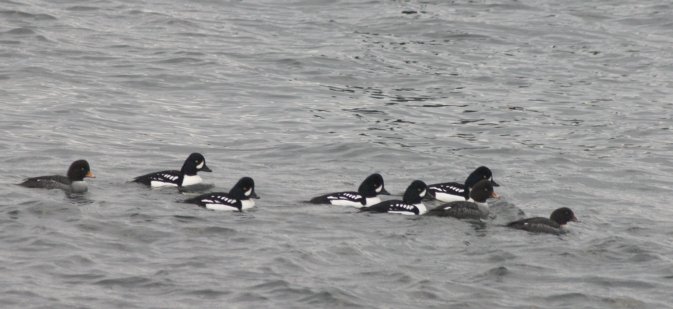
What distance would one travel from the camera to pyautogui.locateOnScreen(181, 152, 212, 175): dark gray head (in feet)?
66.8

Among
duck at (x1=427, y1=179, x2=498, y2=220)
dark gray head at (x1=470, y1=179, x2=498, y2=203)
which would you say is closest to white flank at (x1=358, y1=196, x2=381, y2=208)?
duck at (x1=427, y1=179, x2=498, y2=220)

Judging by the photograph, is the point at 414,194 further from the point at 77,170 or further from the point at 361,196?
the point at 77,170

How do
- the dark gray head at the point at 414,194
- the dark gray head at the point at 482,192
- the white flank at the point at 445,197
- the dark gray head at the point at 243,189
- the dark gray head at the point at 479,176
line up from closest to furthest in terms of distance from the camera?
the dark gray head at the point at 243,189
the dark gray head at the point at 414,194
the dark gray head at the point at 482,192
the white flank at the point at 445,197
the dark gray head at the point at 479,176

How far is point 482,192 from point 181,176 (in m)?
4.57

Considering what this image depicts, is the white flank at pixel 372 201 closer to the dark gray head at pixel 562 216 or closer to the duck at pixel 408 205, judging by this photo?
the duck at pixel 408 205

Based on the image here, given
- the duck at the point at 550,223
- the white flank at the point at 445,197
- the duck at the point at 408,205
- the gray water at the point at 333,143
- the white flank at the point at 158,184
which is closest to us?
the gray water at the point at 333,143

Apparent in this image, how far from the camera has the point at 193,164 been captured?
2045 cm

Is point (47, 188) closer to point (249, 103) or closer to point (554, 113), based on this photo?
point (249, 103)

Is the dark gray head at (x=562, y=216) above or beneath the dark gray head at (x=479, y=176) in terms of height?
beneath

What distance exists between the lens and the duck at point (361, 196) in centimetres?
1925

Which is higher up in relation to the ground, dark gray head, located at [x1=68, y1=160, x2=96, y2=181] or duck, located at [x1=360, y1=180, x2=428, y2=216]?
dark gray head, located at [x1=68, y1=160, x2=96, y2=181]

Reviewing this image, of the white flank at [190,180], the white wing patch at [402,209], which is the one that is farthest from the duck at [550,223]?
the white flank at [190,180]

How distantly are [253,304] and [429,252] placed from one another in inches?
130

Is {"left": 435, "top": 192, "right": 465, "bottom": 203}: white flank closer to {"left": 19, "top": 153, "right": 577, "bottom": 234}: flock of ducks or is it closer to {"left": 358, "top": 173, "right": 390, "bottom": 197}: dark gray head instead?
{"left": 19, "top": 153, "right": 577, "bottom": 234}: flock of ducks
